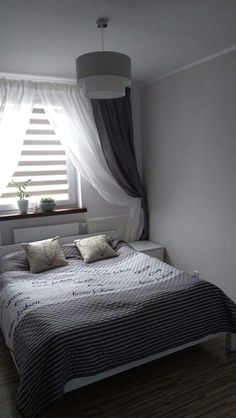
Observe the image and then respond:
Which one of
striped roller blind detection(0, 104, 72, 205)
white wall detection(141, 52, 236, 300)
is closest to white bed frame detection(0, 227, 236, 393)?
white wall detection(141, 52, 236, 300)

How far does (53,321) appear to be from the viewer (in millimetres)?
2180

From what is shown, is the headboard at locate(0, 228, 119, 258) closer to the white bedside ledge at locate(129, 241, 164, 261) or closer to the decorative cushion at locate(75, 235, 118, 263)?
the decorative cushion at locate(75, 235, 118, 263)

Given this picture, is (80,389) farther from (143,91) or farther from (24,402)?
(143,91)

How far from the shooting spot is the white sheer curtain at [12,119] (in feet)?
11.4

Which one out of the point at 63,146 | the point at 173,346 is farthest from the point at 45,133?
the point at 173,346

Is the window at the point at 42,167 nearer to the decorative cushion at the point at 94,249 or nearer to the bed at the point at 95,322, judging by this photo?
the decorative cushion at the point at 94,249

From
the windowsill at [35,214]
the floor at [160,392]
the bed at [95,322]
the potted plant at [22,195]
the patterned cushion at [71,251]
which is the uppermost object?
the potted plant at [22,195]

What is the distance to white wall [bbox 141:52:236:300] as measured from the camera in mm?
3088

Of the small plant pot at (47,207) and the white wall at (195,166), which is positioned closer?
the white wall at (195,166)

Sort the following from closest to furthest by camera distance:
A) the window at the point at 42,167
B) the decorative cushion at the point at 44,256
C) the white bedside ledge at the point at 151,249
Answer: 1. the decorative cushion at the point at 44,256
2. the window at the point at 42,167
3. the white bedside ledge at the point at 151,249

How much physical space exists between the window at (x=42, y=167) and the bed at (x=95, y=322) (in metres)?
1.14

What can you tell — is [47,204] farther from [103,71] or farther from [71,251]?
[103,71]

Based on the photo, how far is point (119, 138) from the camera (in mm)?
4016

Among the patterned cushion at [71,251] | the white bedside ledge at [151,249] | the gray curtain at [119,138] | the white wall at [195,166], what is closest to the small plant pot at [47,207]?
the patterned cushion at [71,251]
